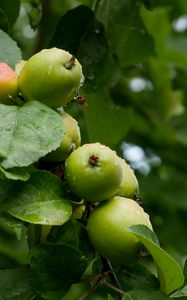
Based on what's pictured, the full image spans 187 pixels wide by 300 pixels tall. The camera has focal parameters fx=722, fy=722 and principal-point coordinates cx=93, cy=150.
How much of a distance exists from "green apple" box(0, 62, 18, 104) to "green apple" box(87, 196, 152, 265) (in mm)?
278

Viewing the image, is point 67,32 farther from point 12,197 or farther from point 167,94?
point 167,94

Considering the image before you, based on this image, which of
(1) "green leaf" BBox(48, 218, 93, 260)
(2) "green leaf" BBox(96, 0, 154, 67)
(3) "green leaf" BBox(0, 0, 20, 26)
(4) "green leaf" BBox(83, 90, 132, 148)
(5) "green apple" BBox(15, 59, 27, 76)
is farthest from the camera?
(4) "green leaf" BBox(83, 90, 132, 148)

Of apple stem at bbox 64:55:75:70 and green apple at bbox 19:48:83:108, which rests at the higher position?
apple stem at bbox 64:55:75:70

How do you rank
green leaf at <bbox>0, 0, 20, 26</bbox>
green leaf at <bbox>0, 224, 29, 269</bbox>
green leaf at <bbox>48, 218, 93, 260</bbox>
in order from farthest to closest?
green leaf at <bbox>0, 224, 29, 269</bbox> → green leaf at <bbox>0, 0, 20, 26</bbox> → green leaf at <bbox>48, 218, 93, 260</bbox>

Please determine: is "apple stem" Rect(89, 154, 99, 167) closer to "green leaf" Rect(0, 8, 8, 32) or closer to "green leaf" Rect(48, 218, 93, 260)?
"green leaf" Rect(48, 218, 93, 260)

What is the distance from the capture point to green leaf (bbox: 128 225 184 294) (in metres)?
1.26

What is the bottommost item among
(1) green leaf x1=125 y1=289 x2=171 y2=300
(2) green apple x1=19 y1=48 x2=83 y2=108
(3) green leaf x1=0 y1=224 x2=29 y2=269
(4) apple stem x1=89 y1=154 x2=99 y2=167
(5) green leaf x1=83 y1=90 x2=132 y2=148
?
(3) green leaf x1=0 y1=224 x2=29 y2=269

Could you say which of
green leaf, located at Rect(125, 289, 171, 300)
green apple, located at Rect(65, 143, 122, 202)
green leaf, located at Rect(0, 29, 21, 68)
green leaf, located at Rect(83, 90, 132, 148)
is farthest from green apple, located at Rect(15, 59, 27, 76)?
green leaf, located at Rect(83, 90, 132, 148)

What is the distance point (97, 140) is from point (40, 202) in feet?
3.37

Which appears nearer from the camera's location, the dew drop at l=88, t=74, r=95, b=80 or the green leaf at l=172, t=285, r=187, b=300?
the green leaf at l=172, t=285, r=187, b=300

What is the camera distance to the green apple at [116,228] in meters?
1.30

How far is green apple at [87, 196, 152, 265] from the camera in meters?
1.30

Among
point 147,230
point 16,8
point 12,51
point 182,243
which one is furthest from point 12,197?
point 182,243

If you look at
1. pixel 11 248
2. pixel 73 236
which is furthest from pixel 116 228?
pixel 11 248
